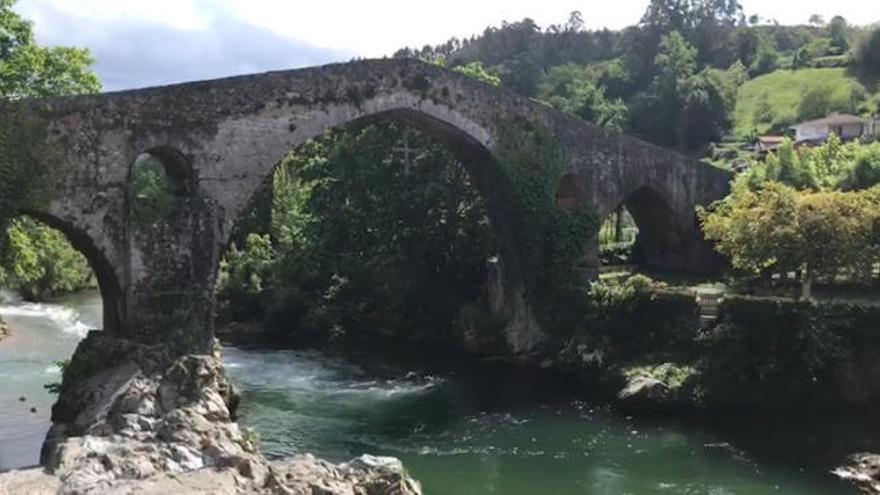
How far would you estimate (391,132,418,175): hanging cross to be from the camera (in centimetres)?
3450

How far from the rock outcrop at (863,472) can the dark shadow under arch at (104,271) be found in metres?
15.8

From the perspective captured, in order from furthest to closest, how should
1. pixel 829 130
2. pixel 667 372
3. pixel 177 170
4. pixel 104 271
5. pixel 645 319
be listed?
pixel 829 130 < pixel 645 319 < pixel 667 372 < pixel 177 170 < pixel 104 271

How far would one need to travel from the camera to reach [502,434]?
71.3ft

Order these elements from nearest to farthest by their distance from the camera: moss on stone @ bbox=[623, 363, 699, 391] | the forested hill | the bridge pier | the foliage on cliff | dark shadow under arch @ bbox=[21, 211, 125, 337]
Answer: dark shadow under arch @ bbox=[21, 211, 125, 337] < the bridge pier < moss on stone @ bbox=[623, 363, 699, 391] < the foliage on cliff < the forested hill

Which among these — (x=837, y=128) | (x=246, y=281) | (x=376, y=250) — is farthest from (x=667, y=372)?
(x=837, y=128)

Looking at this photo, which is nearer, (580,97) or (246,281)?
(246,281)

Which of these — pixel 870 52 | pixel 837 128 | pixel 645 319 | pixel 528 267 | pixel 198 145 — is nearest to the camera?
pixel 198 145

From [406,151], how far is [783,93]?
173ft

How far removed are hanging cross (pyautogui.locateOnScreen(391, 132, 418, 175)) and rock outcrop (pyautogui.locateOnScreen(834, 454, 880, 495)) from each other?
19.6 metres

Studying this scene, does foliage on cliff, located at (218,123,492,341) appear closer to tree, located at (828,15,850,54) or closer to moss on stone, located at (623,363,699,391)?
moss on stone, located at (623,363,699,391)

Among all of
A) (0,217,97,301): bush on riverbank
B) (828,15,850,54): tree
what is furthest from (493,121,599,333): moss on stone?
(828,15,850,54): tree

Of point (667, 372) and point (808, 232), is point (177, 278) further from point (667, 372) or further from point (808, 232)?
point (808, 232)

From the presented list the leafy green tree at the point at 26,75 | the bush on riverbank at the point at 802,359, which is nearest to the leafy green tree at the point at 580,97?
the bush on riverbank at the point at 802,359

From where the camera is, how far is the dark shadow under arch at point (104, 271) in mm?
19891
